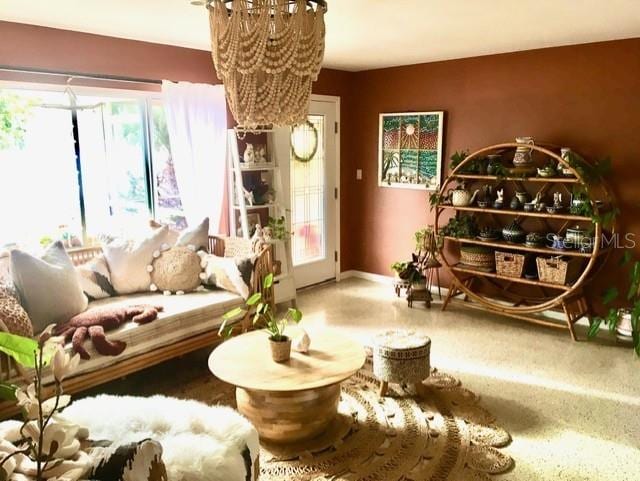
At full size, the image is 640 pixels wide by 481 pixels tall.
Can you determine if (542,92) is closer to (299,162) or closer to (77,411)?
(299,162)

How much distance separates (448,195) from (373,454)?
284 cm

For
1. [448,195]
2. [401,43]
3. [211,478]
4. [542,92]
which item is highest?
[401,43]

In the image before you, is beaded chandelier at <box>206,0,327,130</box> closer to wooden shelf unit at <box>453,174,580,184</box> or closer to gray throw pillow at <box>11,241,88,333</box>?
gray throw pillow at <box>11,241,88,333</box>

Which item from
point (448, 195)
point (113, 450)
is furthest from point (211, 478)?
point (448, 195)

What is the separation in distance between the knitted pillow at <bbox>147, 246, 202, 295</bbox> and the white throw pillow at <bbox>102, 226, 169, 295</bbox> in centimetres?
5

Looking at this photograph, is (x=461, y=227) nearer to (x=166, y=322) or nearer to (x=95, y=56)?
(x=166, y=322)

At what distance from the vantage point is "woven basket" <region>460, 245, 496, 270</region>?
180 inches

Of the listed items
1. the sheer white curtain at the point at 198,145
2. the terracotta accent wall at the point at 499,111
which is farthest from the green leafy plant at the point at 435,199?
the sheer white curtain at the point at 198,145

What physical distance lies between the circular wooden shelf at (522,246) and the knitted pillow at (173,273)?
2243 mm

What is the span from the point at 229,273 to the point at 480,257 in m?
2.22

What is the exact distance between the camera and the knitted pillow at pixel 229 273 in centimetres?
365

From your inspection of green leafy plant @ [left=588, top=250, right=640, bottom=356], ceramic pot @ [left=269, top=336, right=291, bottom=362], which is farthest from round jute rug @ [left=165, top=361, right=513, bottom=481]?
green leafy plant @ [left=588, top=250, right=640, bottom=356]

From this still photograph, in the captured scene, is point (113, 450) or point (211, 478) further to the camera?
point (211, 478)

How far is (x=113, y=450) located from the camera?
1.53m
